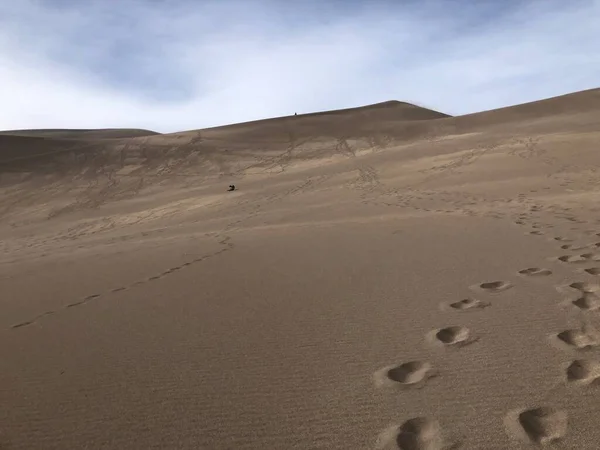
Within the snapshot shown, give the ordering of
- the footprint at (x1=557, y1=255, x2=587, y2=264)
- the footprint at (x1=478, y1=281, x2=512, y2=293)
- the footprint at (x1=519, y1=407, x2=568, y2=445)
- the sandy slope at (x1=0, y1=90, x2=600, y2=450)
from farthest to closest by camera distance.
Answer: the footprint at (x1=557, y1=255, x2=587, y2=264) → the footprint at (x1=478, y1=281, x2=512, y2=293) → the sandy slope at (x1=0, y1=90, x2=600, y2=450) → the footprint at (x1=519, y1=407, x2=568, y2=445)

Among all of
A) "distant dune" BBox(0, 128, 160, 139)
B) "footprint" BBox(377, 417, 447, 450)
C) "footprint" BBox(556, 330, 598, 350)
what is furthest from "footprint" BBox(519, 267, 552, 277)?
"distant dune" BBox(0, 128, 160, 139)

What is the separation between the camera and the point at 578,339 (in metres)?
2.77

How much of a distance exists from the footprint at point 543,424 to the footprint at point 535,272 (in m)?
2.09

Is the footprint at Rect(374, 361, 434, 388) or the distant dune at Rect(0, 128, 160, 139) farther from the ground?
the distant dune at Rect(0, 128, 160, 139)

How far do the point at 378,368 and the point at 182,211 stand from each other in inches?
445

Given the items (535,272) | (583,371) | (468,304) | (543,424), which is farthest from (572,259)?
(543,424)

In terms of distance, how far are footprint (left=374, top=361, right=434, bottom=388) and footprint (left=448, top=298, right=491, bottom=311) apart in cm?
88

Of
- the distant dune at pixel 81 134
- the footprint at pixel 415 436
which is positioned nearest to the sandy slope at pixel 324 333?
the footprint at pixel 415 436

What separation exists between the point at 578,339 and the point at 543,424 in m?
0.89

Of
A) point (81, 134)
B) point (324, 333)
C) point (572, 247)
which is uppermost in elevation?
point (81, 134)

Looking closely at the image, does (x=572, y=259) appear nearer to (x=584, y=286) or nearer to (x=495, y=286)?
(x=584, y=286)

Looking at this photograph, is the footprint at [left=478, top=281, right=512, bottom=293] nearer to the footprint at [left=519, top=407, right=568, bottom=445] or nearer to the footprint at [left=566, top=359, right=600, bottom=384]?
the footprint at [left=566, top=359, right=600, bottom=384]

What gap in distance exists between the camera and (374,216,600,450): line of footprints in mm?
2010

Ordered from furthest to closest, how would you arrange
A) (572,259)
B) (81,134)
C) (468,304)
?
(81,134), (572,259), (468,304)
